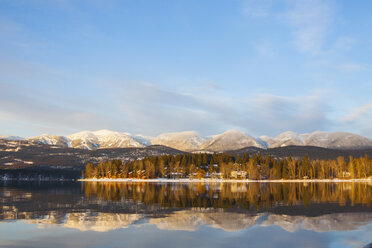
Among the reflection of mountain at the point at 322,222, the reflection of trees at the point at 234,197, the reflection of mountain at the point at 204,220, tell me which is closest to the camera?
the reflection of mountain at the point at 322,222

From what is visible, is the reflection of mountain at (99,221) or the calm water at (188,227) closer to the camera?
the calm water at (188,227)

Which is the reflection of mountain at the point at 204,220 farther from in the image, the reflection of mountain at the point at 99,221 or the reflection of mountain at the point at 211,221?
the reflection of mountain at the point at 99,221

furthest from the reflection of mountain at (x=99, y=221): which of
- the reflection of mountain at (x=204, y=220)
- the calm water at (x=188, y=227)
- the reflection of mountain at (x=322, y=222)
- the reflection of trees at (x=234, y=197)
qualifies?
the reflection of mountain at (x=322, y=222)

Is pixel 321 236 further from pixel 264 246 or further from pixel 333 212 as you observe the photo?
pixel 333 212

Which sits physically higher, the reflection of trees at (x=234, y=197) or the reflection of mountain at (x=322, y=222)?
the reflection of mountain at (x=322, y=222)

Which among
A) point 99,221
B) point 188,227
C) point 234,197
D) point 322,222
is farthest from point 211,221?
point 234,197

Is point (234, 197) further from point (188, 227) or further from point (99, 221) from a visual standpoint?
point (99, 221)

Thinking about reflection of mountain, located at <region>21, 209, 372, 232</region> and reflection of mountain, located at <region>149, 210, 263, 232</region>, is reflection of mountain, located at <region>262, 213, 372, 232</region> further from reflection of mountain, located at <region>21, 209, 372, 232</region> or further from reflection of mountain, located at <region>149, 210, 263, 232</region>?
reflection of mountain, located at <region>149, 210, 263, 232</region>

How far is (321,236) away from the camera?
24625 millimetres

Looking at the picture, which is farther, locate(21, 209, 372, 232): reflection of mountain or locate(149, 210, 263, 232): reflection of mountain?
locate(149, 210, 263, 232): reflection of mountain

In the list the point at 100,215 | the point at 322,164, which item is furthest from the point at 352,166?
the point at 100,215

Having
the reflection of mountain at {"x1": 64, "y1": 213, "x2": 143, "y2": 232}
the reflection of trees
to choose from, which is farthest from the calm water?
the reflection of trees

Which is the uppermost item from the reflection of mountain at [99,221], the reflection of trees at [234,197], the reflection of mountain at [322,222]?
the reflection of mountain at [99,221]

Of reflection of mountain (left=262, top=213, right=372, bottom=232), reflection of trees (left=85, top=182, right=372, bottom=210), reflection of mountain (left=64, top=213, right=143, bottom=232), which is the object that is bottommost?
reflection of trees (left=85, top=182, right=372, bottom=210)
